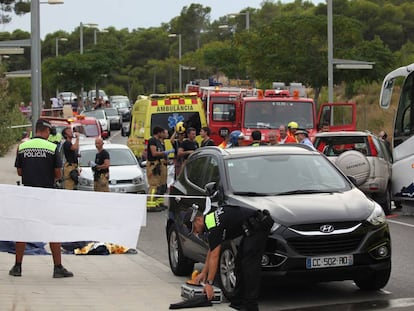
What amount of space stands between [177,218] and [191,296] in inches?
99.4

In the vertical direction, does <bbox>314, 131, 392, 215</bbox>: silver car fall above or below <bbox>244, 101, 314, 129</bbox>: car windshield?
below

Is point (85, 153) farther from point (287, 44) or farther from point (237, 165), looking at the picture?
point (287, 44)

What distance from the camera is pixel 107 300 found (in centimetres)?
997

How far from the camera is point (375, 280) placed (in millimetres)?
10297

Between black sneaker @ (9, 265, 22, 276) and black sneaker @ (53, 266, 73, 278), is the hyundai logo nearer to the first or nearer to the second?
black sneaker @ (53, 266, 73, 278)

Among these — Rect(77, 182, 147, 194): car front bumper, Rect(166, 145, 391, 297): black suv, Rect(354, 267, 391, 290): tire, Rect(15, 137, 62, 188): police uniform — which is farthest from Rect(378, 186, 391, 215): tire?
Rect(15, 137, 62, 188): police uniform

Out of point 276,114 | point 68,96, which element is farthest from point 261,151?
point 68,96

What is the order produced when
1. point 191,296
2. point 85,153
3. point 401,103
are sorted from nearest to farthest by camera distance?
point 191,296
point 401,103
point 85,153

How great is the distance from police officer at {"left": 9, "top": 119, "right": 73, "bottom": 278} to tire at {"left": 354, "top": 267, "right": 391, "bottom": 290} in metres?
3.68

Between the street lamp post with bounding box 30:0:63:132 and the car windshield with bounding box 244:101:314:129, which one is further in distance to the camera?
the car windshield with bounding box 244:101:314:129

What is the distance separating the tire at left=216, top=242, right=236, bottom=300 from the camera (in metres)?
9.75

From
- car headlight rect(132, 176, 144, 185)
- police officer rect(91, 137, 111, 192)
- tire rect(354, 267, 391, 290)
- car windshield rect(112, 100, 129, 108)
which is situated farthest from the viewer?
car windshield rect(112, 100, 129, 108)

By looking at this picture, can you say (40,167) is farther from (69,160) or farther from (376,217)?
(69,160)

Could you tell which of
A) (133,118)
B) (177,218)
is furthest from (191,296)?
(133,118)
